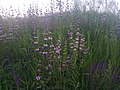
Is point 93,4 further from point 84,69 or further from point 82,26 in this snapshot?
point 84,69

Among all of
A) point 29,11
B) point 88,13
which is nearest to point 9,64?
point 29,11

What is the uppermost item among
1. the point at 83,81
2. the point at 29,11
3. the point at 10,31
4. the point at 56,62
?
the point at 29,11

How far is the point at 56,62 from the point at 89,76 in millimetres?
322

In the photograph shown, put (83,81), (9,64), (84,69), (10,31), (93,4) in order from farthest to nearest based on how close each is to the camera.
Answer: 1. (93,4)
2. (10,31)
3. (9,64)
4. (84,69)
5. (83,81)

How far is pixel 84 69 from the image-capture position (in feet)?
7.10

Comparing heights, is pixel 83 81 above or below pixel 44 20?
below

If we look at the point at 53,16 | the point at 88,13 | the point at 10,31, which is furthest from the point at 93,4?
the point at 10,31

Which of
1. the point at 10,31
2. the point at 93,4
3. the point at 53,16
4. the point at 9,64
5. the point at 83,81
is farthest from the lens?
the point at 93,4

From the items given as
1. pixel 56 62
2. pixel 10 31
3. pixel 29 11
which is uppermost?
pixel 29 11

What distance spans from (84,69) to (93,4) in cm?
237

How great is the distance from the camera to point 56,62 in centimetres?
209

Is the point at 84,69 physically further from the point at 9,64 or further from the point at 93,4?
the point at 93,4

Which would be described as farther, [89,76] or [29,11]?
[29,11]

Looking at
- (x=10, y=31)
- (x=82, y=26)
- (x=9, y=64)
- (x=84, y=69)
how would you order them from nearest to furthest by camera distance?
(x=84, y=69), (x=9, y=64), (x=10, y=31), (x=82, y=26)
